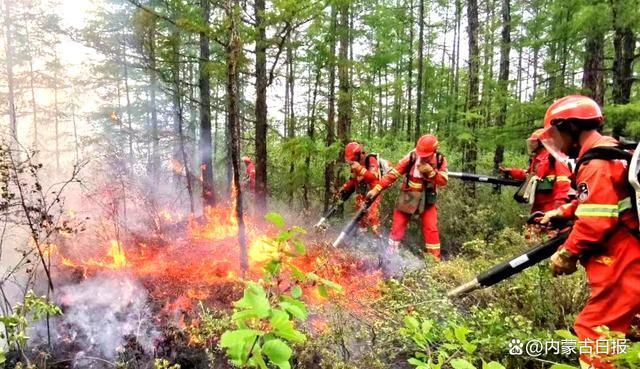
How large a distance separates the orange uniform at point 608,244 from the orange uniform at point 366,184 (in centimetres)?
561

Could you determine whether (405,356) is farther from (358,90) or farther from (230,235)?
(358,90)

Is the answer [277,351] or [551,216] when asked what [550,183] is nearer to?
[551,216]

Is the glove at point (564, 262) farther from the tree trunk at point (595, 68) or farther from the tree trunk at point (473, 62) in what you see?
the tree trunk at point (473, 62)

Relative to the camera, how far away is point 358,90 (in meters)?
9.82

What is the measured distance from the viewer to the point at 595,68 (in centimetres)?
781

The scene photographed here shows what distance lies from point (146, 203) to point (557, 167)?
9.02 metres

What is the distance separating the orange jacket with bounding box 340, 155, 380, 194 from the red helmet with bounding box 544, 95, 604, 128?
5.44 m

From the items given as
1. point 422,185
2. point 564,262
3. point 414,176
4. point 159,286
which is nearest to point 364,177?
point 414,176

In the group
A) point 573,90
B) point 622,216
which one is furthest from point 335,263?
point 573,90

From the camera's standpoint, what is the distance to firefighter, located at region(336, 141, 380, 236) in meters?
8.77

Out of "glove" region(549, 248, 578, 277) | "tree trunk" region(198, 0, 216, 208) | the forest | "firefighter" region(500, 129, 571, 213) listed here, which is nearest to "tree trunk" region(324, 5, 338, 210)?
the forest

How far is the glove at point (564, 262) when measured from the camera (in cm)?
302

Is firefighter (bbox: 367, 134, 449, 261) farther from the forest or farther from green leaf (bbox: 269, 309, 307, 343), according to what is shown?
green leaf (bbox: 269, 309, 307, 343)

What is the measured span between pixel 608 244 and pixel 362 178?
239 inches
